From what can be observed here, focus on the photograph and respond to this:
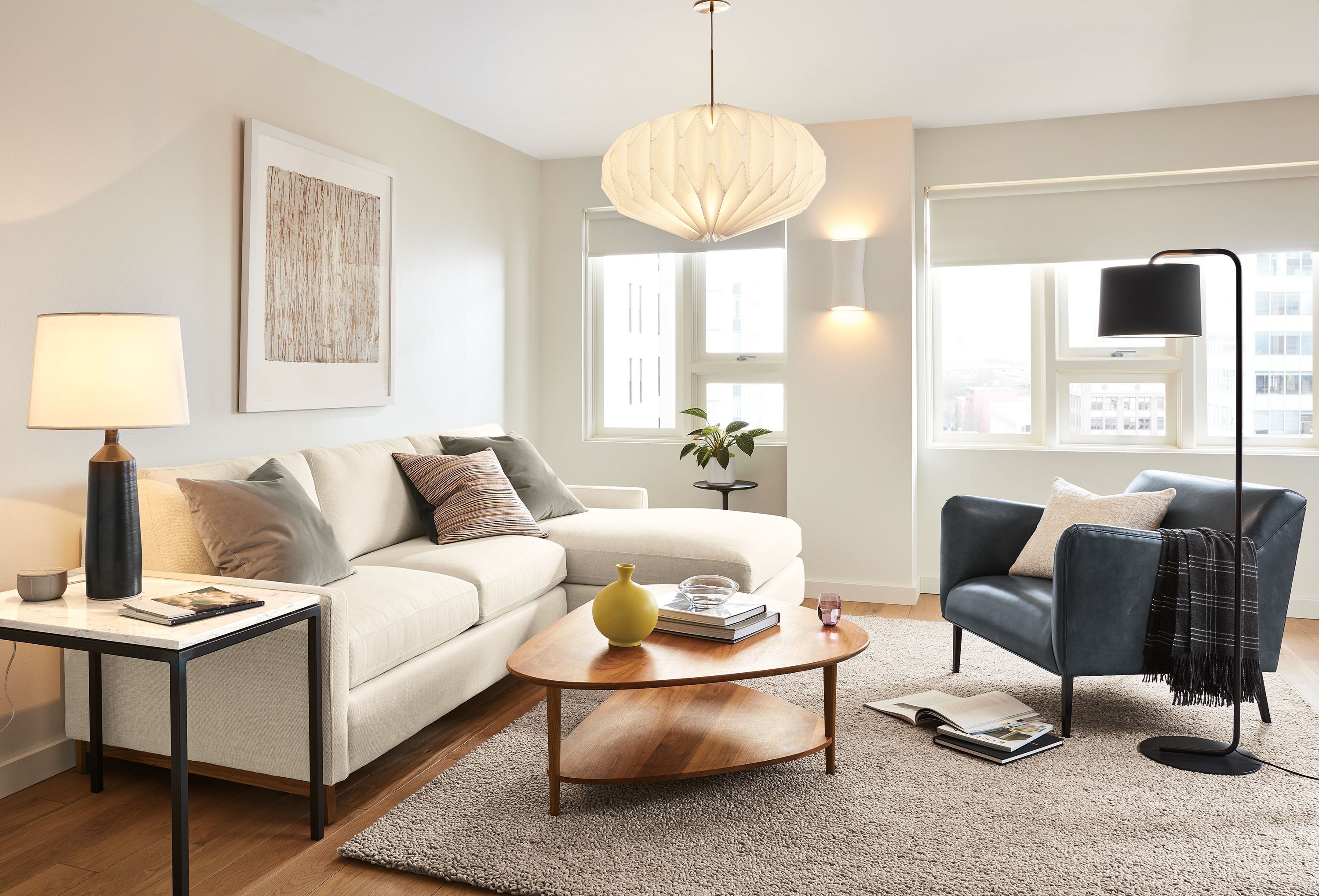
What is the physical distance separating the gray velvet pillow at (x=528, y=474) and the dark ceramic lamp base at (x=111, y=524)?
1.91 metres

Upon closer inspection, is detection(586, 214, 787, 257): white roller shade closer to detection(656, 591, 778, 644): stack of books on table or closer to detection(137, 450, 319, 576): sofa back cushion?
detection(656, 591, 778, 644): stack of books on table

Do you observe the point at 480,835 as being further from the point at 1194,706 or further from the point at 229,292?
the point at 1194,706

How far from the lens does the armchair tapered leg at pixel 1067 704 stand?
285cm

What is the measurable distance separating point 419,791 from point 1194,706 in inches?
103

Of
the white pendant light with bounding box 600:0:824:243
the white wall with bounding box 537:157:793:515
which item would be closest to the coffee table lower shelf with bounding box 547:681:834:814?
the white pendant light with bounding box 600:0:824:243

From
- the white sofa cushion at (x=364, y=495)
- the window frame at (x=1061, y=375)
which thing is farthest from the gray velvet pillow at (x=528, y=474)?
the window frame at (x=1061, y=375)

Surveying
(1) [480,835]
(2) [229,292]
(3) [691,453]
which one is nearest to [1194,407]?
(3) [691,453]

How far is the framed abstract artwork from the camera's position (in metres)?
3.37

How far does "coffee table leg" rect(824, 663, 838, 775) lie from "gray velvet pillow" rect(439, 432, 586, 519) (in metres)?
1.79

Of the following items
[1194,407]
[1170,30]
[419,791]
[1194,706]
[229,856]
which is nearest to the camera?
[229,856]

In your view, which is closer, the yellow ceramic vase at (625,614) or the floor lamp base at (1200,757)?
the yellow ceramic vase at (625,614)

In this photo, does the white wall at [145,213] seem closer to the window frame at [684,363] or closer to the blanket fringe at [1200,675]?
the window frame at [684,363]

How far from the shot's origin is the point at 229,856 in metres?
2.18

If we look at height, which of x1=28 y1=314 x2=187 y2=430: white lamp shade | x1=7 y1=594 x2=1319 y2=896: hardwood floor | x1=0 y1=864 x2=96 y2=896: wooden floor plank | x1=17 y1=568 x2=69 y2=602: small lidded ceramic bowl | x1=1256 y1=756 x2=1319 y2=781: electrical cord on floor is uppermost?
x1=28 y1=314 x2=187 y2=430: white lamp shade
